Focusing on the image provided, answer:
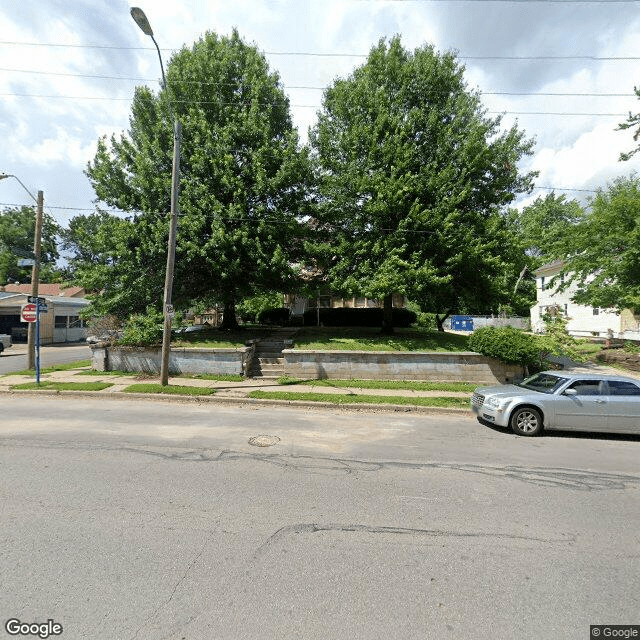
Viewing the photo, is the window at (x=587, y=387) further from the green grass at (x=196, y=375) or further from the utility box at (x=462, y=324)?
the utility box at (x=462, y=324)

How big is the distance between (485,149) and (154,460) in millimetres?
15736

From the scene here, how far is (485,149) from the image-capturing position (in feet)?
47.6

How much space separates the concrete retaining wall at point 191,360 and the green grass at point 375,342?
2380 millimetres

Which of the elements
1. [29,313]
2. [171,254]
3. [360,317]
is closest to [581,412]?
[171,254]

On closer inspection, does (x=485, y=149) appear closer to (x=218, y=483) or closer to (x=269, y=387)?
(x=269, y=387)

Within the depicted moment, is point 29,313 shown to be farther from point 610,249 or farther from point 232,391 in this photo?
point 610,249

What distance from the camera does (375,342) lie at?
49.9 ft

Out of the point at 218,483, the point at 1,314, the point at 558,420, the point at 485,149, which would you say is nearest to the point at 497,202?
the point at 485,149

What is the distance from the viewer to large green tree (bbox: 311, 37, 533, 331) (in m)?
14.2

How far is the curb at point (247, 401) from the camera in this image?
32.1 ft

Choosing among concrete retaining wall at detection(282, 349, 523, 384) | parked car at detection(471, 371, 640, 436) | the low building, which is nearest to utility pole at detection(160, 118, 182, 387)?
concrete retaining wall at detection(282, 349, 523, 384)

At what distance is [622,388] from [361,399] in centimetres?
613

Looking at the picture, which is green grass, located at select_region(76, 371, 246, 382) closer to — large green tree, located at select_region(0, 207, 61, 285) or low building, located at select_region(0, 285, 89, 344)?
low building, located at select_region(0, 285, 89, 344)

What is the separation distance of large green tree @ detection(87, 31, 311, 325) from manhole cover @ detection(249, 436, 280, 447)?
823 cm
